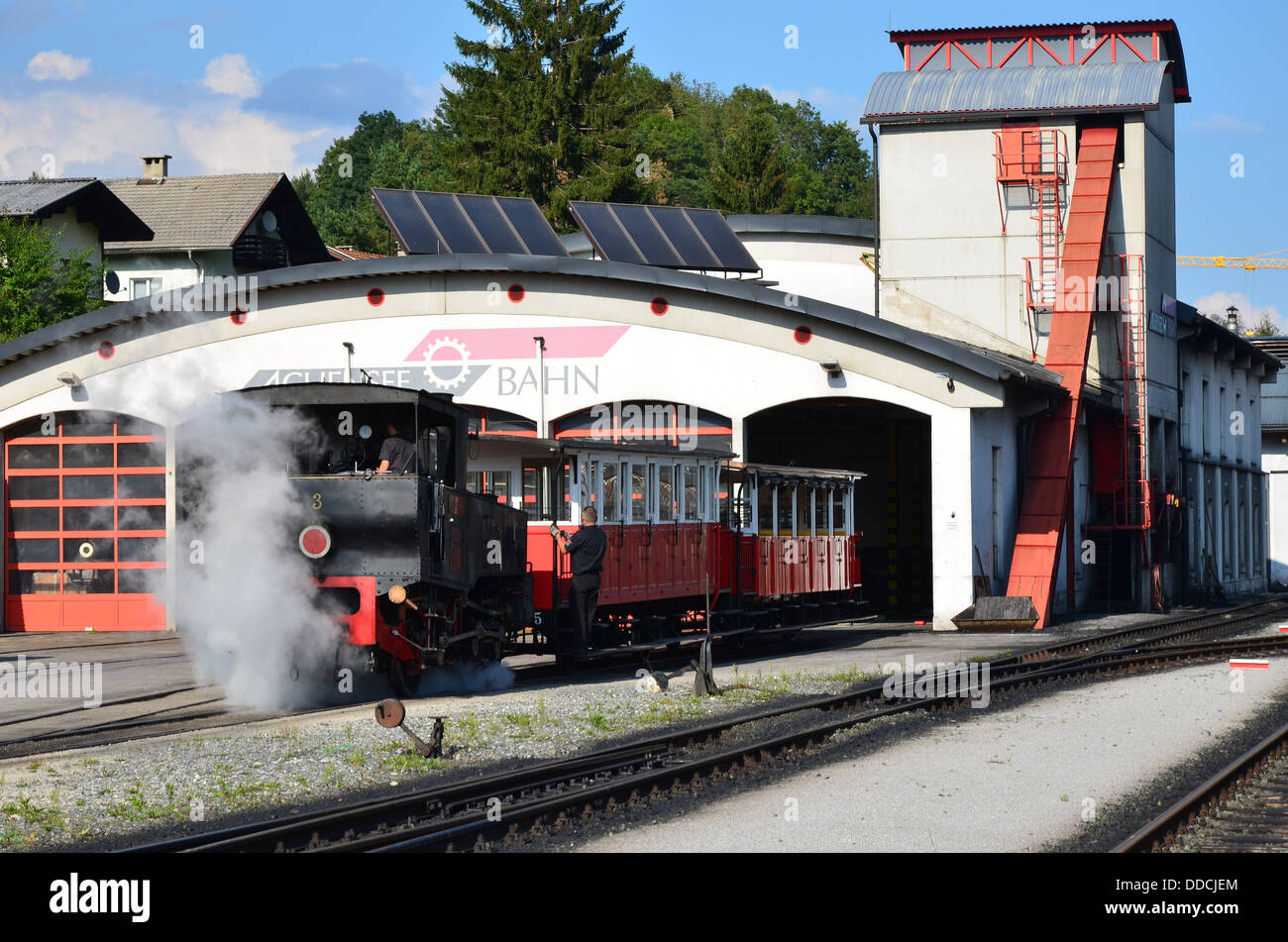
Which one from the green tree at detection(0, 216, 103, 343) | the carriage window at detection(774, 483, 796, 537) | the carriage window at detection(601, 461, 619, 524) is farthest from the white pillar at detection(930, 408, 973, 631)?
the green tree at detection(0, 216, 103, 343)

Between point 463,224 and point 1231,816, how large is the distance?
23721mm

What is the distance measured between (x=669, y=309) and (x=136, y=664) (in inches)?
478

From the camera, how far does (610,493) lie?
20.4 meters

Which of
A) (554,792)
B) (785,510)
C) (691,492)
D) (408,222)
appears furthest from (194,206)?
(554,792)

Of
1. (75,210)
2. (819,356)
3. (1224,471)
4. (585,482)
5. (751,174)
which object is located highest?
(751,174)

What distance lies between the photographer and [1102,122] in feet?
125

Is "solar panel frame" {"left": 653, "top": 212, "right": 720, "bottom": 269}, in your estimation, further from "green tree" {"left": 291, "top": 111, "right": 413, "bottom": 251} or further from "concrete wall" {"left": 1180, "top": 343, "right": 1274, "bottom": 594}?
"green tree" {"left": 291, "top": 111, "right": 413, "bottom": 251}

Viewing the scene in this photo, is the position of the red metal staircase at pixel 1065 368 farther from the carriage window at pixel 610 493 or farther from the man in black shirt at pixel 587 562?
the man in black shirt at pixel 587 562

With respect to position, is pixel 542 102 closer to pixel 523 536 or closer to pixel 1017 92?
pixel 1017 92

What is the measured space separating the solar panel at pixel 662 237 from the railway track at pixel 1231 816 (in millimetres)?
20754

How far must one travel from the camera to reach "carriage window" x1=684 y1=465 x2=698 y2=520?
22500mm

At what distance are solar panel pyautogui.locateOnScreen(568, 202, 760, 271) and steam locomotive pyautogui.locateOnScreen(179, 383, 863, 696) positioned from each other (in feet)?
22.9
